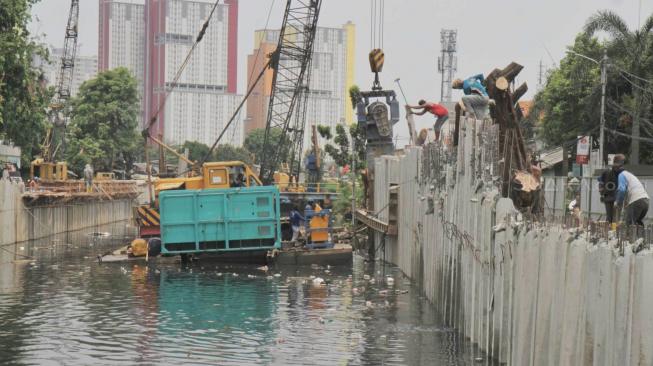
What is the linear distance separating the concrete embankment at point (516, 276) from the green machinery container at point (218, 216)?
7448 mm

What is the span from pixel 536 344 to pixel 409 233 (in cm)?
2286

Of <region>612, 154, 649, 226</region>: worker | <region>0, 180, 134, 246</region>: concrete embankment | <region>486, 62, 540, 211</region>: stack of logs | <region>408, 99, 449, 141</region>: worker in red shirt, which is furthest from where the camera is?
<region>0, 180, 134, 246</region>: concrete embankment

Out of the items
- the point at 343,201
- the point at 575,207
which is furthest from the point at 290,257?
the point at 343,201

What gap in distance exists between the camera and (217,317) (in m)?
27.7

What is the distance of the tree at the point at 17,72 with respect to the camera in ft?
159

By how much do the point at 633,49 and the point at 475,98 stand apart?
125 ft

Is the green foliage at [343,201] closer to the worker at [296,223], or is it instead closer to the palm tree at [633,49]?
the palm tree at [633,49]

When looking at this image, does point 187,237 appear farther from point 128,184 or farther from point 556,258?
point 128,184

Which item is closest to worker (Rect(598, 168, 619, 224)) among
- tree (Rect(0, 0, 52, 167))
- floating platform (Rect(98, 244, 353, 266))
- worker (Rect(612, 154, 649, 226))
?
worker (Rect(612, 154, 649, 226))

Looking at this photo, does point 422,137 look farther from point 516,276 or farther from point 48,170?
point 48,170

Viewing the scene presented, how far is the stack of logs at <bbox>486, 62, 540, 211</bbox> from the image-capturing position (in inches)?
827

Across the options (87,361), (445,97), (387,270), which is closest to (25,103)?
(387,270)

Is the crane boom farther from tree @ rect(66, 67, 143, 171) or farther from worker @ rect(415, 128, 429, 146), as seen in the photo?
worker @ rect(415, 128, 429, 146)

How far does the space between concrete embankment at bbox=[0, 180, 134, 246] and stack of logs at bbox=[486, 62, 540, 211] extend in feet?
113
